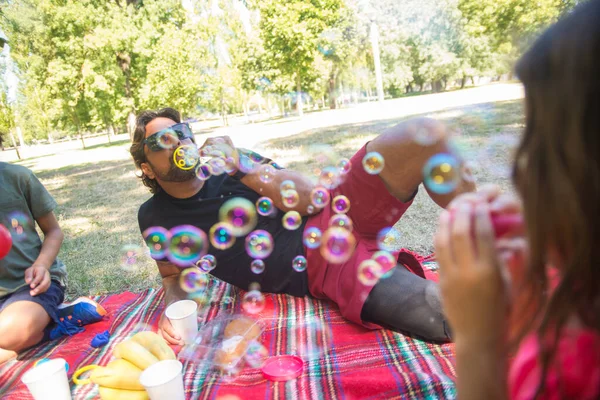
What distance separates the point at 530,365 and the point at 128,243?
13.7 feet

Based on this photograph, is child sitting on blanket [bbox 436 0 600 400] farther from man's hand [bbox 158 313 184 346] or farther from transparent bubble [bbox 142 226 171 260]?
transparent bubble [bbox 142 226 171 260]

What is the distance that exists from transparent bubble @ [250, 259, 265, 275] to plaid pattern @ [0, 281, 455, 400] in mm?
252

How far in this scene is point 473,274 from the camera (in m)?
0.69

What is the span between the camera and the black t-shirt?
2.31 m

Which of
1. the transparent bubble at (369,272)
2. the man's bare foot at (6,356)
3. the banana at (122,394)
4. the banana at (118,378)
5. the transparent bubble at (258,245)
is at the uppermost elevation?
the transparent bubble at (258,245)

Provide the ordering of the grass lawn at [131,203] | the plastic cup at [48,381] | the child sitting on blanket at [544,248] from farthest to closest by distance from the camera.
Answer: the grass lawn at [131,203] → the plastic cup at [48,381] → the child sitting on blanket at [544,248]

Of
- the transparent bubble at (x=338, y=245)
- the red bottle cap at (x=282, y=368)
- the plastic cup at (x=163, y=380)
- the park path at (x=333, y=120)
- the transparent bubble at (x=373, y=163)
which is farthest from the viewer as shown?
the park path at (x=333, y=120)

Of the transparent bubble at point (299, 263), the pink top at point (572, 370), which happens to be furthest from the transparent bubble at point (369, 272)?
the pink top at point (572, 370)

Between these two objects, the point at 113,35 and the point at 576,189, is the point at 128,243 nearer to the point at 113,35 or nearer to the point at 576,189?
the point at 576,189

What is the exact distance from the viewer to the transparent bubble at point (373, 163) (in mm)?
1957

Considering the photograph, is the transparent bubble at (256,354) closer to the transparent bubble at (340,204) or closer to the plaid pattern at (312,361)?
the plaid pattern at (312,361)

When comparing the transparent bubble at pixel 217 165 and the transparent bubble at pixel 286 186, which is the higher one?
the transparent bubble at pixel 217 165

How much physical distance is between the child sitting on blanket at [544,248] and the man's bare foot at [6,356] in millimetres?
2415

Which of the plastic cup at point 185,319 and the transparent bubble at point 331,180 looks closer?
the plastic cup at point 185,319
